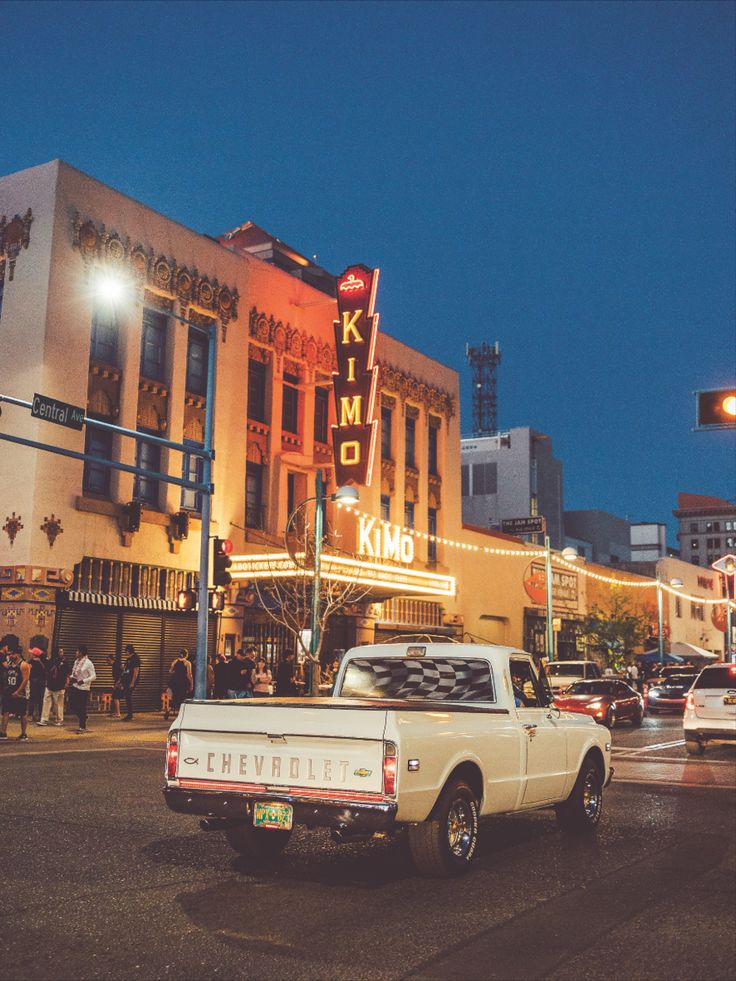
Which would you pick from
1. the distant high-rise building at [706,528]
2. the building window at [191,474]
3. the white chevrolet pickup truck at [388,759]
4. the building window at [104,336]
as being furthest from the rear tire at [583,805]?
the distant high-rise building at [706,528]

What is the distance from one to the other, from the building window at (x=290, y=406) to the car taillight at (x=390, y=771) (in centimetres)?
2936

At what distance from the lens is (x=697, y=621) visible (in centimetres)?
7594

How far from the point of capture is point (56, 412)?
18578 millimetres

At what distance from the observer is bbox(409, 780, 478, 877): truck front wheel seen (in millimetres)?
7777

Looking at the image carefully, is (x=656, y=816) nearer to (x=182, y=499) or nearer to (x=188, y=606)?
(x=188, y=606)

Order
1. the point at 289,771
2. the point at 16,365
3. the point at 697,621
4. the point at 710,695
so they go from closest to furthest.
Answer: the point at 289,771
the point at 710,695
the point at 16,365
the point at 697,621

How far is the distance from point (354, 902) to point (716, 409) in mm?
10238

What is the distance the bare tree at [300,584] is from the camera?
30.7 meters

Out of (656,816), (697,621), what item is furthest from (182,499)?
(697,621)

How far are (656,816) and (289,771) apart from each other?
5.68 metres

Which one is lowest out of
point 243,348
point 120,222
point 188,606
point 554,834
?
point 554,834

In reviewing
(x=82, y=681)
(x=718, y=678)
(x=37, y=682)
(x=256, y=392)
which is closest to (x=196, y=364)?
(x=256, y=392)

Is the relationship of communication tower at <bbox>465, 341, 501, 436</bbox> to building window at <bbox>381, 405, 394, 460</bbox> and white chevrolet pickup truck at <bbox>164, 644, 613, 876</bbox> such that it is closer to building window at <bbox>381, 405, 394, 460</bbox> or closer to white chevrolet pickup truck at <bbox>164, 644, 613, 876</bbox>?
building window at <bbox>381, 405, 394, 460</bbox>

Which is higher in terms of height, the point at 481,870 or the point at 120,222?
the point at 120,222
